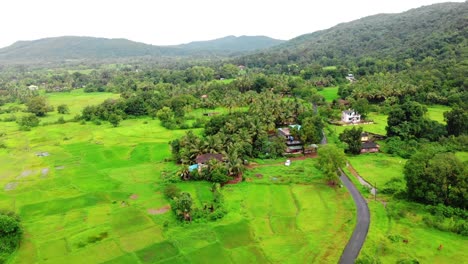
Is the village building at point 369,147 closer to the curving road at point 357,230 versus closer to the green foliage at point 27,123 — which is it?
the curving road at point 357,230

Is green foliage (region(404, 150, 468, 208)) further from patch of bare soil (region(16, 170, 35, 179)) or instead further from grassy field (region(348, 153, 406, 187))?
patch of bare soil (region(16, 170, 35, 179))

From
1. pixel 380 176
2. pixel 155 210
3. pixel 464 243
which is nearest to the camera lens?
pixel 464 243

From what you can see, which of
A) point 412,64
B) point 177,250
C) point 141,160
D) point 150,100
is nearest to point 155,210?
point 177,250

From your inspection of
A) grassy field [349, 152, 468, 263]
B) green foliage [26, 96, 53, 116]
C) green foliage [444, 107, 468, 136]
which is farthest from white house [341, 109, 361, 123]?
green foliage [26, 96, 53, 116]

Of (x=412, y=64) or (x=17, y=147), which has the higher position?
(x=412, y=64)

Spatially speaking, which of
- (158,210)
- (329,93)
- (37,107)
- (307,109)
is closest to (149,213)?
(158,210)

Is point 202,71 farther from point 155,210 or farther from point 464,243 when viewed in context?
point 464,243
